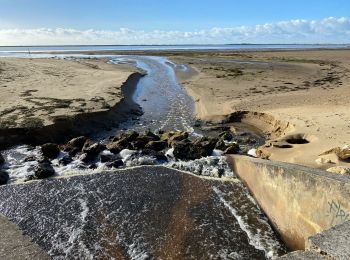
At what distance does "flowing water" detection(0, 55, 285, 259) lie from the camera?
895cm

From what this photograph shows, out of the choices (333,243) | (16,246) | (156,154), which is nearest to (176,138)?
(156,154)

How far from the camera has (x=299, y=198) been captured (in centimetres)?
930

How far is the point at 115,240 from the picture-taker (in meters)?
9.17

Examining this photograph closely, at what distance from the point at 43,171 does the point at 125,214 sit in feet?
13.1

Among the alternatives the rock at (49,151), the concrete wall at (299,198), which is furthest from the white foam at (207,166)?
the rock at (49,151)

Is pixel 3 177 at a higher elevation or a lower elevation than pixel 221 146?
higher

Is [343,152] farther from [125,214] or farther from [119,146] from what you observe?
[119,146]

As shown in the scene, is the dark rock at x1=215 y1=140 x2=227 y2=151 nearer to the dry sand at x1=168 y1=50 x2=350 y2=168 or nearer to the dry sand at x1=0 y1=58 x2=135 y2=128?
the dry sand at x1=168 y1=50 x2=350 y2=168

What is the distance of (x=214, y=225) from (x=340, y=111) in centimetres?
1177

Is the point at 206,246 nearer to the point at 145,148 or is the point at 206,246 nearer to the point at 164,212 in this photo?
the point at 164,212

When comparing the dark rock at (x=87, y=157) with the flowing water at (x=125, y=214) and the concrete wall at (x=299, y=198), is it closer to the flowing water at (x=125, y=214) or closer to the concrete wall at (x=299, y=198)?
the flowing water at (x=125, y=214)

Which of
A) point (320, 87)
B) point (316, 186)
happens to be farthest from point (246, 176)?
point (320, 87)

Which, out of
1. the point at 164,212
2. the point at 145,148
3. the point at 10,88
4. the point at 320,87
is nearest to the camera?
the point at 164,212

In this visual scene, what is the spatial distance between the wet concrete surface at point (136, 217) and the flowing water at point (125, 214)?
0.07 ft
